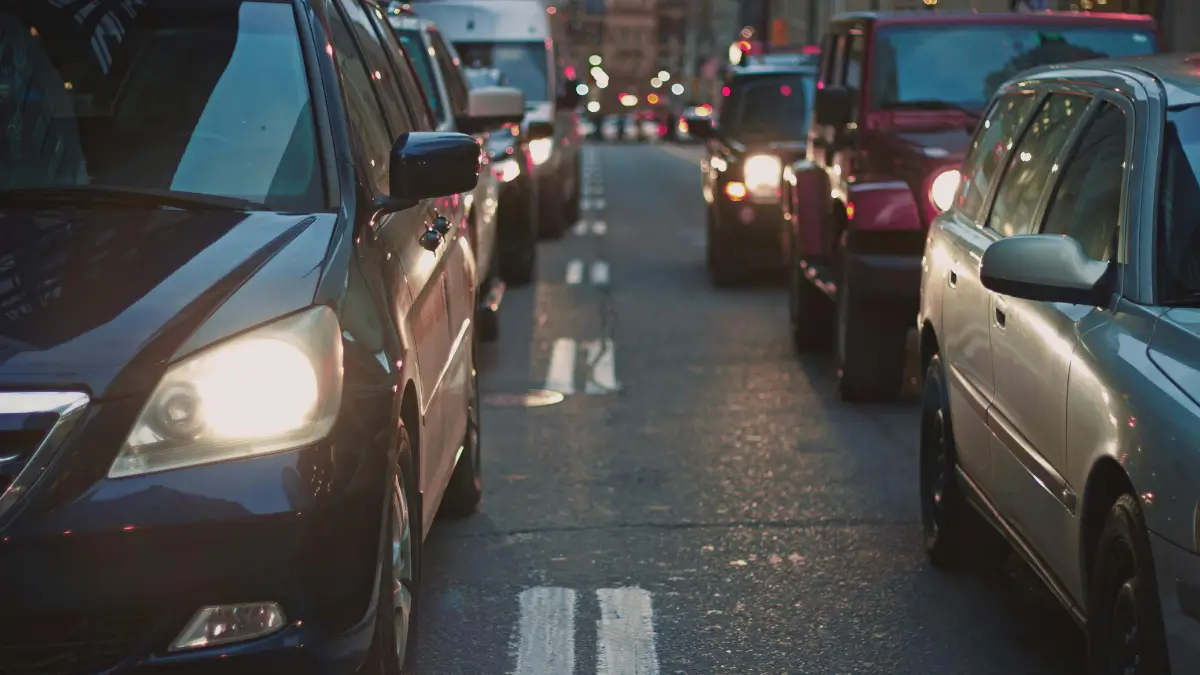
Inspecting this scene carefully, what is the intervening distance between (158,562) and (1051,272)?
210 centimetres

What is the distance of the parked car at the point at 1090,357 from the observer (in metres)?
3.64

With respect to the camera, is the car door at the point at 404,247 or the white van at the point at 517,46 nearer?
the car door at the point at 404,247

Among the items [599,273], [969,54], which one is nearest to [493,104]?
[969,54]

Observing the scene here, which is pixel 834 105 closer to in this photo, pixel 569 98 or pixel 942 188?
pixel 942 188

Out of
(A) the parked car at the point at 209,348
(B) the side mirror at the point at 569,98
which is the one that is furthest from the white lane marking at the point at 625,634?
(B) the side mirror at the point at 569,98

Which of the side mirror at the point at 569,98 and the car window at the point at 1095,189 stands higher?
the car window at the point at 1095,189

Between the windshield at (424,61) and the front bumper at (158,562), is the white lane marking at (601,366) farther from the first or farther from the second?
the front bumper at (158,562)

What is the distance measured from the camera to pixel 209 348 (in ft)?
12.0

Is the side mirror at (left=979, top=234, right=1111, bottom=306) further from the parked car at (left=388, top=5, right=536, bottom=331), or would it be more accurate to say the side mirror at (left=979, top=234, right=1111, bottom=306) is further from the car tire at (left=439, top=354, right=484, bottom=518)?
the parked car at (left=388, top=5, right=536, bottom=331)

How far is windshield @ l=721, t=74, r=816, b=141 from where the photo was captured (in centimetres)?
1552

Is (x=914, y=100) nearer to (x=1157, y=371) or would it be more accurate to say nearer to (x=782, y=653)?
(x=782, y=653)

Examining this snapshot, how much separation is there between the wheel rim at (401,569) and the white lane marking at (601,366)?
5.48 metres

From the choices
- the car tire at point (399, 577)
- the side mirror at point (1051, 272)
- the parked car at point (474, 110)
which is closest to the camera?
the car tire at point (399, 577)

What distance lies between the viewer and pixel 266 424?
3.66m
